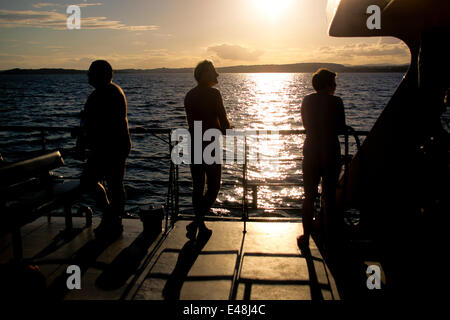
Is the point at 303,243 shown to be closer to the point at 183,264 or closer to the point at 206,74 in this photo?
the point at 183,264

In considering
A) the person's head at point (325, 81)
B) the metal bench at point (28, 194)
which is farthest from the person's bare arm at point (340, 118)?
the metal bench at point (28, 194)

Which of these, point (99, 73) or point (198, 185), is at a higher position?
point (99, 73)

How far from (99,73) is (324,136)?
2.35m

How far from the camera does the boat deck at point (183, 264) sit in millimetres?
3191

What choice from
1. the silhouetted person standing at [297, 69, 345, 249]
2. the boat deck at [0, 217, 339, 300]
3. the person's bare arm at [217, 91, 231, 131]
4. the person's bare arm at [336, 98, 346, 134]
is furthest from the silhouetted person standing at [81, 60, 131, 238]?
the person's bare arm at [336, 98, 346, 134]

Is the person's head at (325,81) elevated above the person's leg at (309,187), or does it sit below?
above

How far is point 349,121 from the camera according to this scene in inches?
1351

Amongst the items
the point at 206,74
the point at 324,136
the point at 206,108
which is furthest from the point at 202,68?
the point at 324,136

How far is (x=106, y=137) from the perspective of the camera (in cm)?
401

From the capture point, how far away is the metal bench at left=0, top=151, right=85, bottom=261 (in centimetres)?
306

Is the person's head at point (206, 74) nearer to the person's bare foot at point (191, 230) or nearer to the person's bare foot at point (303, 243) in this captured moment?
the person's bare foot at point (191, 230)

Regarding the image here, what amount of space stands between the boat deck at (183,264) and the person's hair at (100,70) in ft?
5.77
